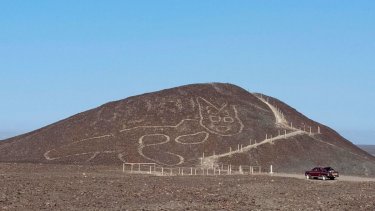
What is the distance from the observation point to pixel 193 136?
119375mm

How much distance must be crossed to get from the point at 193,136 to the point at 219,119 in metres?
10.2

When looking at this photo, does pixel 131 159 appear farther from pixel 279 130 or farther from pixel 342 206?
pixel 342 206

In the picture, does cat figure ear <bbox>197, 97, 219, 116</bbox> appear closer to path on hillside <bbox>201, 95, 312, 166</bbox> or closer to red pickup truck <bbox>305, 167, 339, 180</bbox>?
path on hillside <bbox>201, 95, 312, 166</bbox>

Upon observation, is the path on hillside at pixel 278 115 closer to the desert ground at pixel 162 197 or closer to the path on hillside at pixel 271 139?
the path on hillside at pixel 271 139

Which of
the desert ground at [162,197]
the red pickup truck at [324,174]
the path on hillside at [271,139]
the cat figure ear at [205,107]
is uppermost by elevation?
the cat figure ear at [205,107]

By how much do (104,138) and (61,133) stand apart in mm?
11763

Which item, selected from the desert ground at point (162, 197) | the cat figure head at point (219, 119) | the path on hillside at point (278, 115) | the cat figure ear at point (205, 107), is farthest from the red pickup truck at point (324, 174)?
the cat figure ear at point (205, 107)

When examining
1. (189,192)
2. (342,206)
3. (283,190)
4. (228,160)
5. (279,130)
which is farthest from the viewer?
(279,130)

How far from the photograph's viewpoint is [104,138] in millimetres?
119750

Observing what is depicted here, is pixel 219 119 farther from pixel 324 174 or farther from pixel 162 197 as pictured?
pixel 162 197

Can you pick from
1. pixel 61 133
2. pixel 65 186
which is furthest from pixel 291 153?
pixel 65 186

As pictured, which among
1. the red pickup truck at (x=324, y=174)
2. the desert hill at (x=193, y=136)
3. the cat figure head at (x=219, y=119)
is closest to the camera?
the red pickup truck at (x=324, y=174)

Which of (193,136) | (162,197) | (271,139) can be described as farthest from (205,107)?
(162,197)

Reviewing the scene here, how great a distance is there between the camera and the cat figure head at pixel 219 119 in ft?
403
